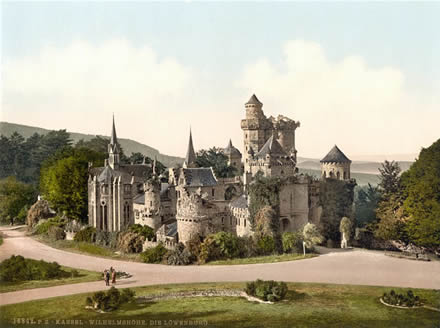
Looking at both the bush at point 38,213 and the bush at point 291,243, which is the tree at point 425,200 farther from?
the bush at point 38,213

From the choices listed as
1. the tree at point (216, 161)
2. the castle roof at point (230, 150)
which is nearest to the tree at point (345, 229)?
the tree at point (216, 161)

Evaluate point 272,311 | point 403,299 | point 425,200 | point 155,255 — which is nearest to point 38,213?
point 155,255

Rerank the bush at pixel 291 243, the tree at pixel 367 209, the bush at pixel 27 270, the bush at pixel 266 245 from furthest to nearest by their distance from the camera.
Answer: the tree at pixel 367 209
the bush at pixel 291 243
the bush at pixel 266 245
the bush at pixel 27 270

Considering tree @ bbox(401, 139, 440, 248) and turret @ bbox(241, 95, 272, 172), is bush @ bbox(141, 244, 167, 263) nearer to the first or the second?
turret @ bbox(241, 95, 272, 172)

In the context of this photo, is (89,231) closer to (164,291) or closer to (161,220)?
(161,220)

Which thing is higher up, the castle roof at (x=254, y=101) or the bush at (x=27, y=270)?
the castle roof at (x=254, y=101)

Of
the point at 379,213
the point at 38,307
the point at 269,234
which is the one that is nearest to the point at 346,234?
the point at 379,213
